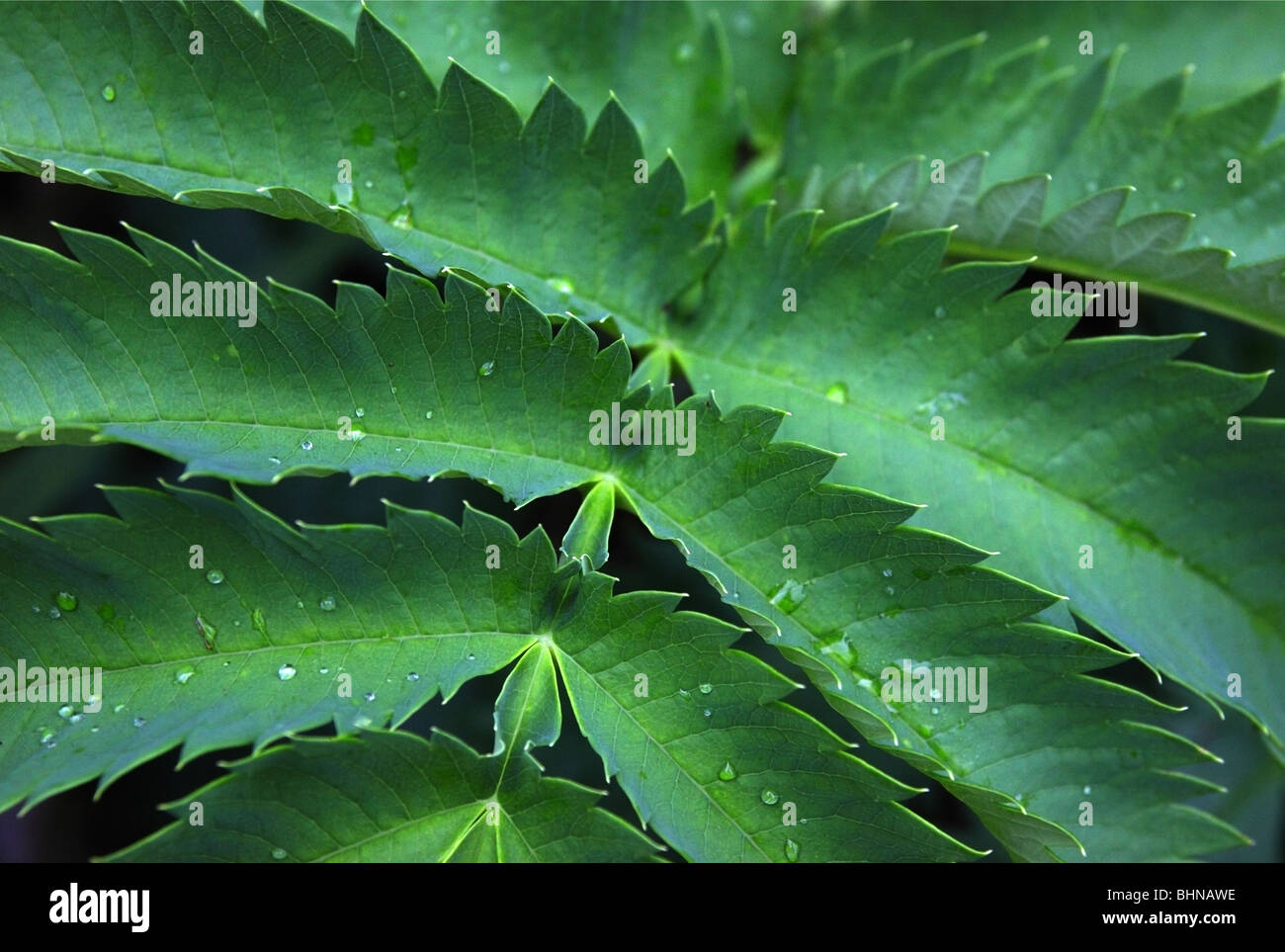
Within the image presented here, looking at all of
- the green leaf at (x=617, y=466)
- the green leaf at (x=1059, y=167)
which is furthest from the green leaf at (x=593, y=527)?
the green leaf at (x=1059, y=167)

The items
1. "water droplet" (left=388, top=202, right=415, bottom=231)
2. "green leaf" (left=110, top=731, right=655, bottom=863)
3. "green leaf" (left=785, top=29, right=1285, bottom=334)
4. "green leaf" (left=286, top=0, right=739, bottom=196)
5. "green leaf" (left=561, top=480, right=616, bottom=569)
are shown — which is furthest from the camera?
"green leaf" (left=286, top=0, right=739, bottom=196)

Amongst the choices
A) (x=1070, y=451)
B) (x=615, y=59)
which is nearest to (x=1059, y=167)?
(x=1070, y=451)

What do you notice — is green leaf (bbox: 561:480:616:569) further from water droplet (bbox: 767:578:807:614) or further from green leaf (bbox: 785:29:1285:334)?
green leaf (bbox: 785:29:1285:334)

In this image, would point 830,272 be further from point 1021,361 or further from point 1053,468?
point 1053,468

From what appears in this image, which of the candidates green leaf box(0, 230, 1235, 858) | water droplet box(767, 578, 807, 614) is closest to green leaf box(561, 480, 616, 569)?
green leaf box(0, 230, 1235, 858)

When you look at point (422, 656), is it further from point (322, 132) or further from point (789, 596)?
point (322, 132)
